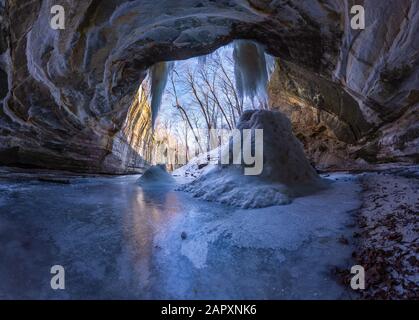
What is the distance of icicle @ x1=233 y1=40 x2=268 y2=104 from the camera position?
8.12 meters

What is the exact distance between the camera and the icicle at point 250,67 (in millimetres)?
8117

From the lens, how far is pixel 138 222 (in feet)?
10.5

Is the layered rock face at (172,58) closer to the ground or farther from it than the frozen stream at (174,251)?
farther from it

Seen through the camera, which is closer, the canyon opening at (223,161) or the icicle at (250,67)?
the canyon opening at (223,161)

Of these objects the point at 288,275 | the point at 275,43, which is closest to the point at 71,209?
the point at 288,275

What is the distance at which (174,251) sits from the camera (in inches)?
91.7

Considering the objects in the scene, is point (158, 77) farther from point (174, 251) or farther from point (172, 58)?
point (174, 251)

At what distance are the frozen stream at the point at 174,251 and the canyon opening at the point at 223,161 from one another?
0.02 metres

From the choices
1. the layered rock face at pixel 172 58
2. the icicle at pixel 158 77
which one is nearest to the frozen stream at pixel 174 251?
the layered rock face at pixel 172 58

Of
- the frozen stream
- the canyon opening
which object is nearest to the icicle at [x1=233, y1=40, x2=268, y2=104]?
the canyon opening

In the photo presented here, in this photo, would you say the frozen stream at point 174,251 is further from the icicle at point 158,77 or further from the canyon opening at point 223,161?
the icicle at point 158,77

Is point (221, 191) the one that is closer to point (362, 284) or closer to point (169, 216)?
point (169, 216)

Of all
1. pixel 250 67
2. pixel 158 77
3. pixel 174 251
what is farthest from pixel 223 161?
pixel 158 77
